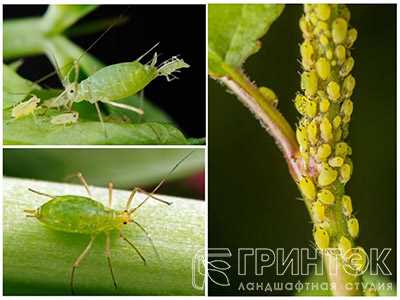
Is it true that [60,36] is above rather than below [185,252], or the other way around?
above

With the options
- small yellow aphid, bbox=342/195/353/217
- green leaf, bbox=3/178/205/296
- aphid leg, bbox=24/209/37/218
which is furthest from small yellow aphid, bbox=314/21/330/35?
aphid leg, bbox=24/209/37/218

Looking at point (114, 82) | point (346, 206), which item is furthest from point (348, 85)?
point (114, 82)

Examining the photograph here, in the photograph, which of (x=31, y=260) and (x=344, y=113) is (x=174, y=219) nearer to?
(x=31, y=260)

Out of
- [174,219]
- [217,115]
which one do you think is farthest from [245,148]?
[174,219]

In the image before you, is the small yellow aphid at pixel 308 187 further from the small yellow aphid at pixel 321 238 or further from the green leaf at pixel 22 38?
the green leaf at pixel 22 38

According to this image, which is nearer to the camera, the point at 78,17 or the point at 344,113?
the point at 344,113

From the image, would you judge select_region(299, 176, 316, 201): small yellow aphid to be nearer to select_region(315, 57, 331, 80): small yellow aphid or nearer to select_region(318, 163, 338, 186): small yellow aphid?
select_region(318, 163, 338, 186): small yellow aphid

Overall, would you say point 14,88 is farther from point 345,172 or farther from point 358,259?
point 358,259
